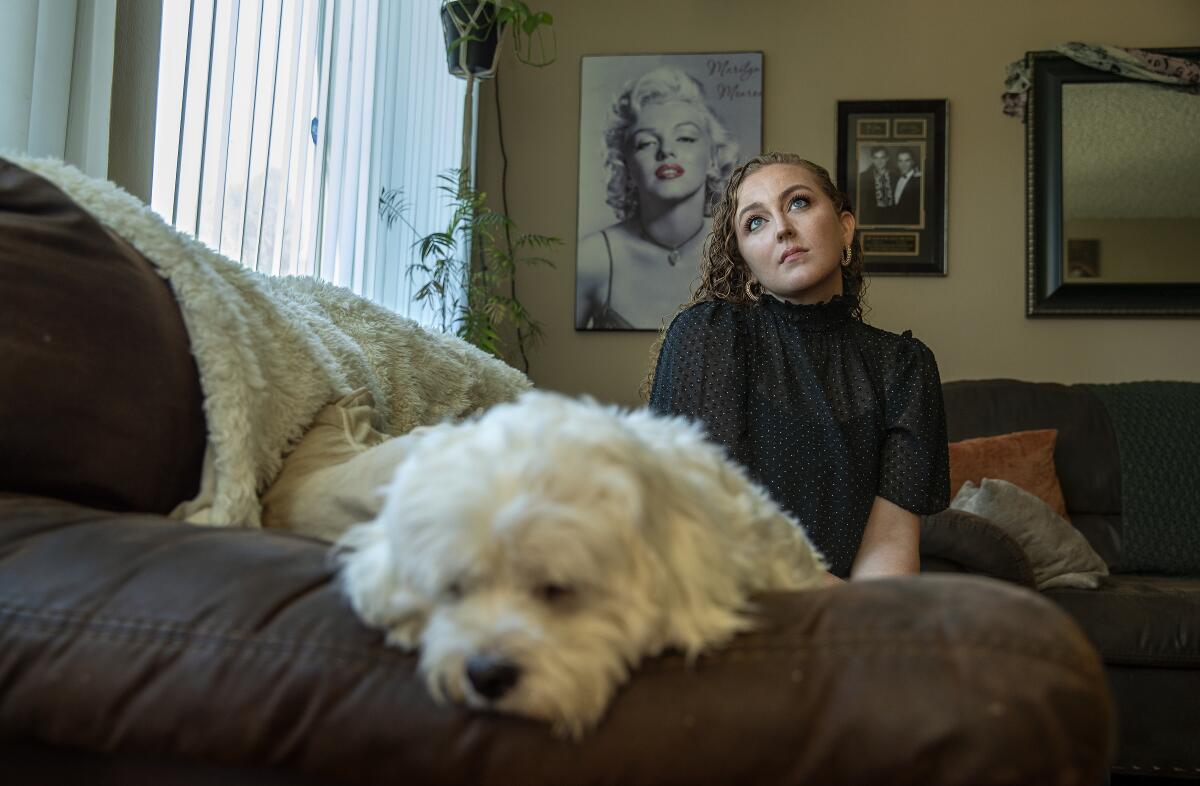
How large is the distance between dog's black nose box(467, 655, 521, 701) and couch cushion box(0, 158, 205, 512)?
579mm

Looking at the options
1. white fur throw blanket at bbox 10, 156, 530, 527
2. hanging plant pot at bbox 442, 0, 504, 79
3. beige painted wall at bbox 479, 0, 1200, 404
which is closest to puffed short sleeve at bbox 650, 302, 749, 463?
white fur throw blanket at bbox 10, 156, 530, 527

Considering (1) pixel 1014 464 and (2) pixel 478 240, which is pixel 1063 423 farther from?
(2) pixel 478 240

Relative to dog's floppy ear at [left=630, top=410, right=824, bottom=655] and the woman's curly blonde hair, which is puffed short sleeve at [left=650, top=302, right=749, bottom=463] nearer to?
the woman's curly blonde hair

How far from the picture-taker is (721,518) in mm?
904

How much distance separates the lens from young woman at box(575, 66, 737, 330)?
4.20 metres

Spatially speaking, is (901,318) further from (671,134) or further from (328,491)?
(328,491)

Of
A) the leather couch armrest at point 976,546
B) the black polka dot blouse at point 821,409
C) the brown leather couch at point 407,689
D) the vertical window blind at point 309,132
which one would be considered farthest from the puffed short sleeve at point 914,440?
the vertical window blind at point 309,132

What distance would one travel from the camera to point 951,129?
4145 millimetres

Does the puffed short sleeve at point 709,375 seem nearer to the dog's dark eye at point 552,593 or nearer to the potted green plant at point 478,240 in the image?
the dog's dark eye at point 552,593

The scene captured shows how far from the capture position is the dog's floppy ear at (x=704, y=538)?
2.50 feet

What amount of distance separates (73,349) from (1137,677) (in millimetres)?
2499

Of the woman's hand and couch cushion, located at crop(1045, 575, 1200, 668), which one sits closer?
the woman's hand

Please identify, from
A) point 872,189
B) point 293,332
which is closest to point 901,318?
point 872,189

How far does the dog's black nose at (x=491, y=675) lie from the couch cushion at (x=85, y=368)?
579 mm
